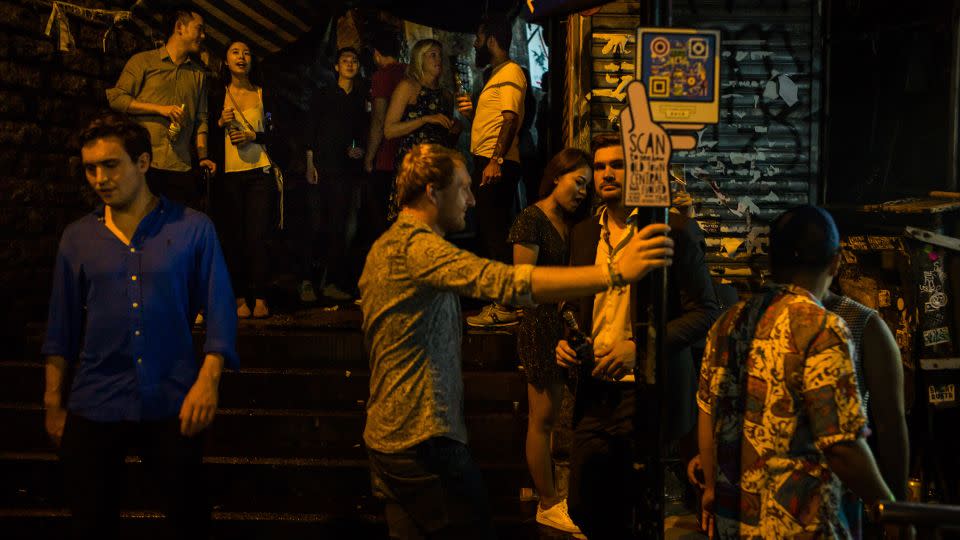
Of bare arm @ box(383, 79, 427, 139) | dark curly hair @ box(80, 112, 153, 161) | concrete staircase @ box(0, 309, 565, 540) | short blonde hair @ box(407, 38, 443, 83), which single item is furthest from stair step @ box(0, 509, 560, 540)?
short blonde hair @ box(407, 38, 443, 83)

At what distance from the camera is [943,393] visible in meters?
6.27

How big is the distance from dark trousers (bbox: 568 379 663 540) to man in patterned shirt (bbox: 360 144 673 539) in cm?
82

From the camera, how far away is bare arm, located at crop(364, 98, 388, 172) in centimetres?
991

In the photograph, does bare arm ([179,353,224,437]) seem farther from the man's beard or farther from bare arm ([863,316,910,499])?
the man's beard

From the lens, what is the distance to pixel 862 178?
28.2ft

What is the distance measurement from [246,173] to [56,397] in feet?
14.0

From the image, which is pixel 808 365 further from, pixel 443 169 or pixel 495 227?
pixel 495 227

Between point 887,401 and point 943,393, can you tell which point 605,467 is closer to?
point 887,401

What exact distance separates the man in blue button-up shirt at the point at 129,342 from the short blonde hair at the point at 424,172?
4.16ft

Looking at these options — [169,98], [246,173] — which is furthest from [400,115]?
[169,98]

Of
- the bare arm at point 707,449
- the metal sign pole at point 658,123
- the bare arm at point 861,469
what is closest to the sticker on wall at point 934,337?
the bare arm at point 707,449

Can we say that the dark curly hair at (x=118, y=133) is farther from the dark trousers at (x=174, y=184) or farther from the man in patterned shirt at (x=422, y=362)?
the dark trousers at (x=174, y=184)

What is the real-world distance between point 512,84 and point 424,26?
2.69m

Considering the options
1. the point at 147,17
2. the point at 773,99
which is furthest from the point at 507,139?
the point at 147,17
